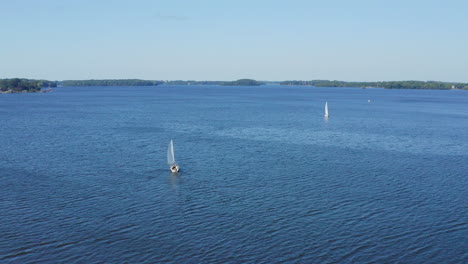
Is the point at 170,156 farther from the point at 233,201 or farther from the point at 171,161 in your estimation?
the point at 233,201

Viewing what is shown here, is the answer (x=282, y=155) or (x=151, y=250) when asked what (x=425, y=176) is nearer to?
(x=282, y=155)

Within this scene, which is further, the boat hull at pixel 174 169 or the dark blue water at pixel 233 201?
the boat hull at pixel 174 169

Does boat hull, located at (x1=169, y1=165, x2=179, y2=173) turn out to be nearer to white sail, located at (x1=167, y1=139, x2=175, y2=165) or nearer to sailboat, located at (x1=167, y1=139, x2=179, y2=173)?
sailboat, located at (x1=167, y1=139, x2=179, y2=173)

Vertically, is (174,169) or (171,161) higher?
(171,161)

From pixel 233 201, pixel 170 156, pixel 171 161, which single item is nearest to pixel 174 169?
pixel 171 161

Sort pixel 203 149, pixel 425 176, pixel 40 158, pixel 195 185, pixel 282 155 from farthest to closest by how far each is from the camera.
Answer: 1. pixel 203 149
2. pixel 282 155
3. pixel 40 158
4. pixel 425 176
5. pixel 195 185

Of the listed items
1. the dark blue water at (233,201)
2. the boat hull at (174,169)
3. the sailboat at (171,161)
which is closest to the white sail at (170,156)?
the sailboat at (171,161)

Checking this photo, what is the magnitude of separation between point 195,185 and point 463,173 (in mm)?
33579

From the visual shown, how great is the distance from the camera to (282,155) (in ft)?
214

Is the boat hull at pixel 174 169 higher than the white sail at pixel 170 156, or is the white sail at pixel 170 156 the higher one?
the white sail at pixel 170 156

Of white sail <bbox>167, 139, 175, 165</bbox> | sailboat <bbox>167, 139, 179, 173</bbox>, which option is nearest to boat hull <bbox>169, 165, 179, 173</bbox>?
sailboat <bbox>167, 139, 179, 173</bbox>

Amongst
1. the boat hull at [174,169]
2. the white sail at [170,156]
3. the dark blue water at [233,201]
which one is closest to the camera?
the dark blue water at [233,201]

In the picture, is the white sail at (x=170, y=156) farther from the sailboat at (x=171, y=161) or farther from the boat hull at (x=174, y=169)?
the boat hull at (x=174, y=169)

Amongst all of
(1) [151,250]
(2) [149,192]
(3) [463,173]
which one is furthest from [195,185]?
(3) [463,173]
